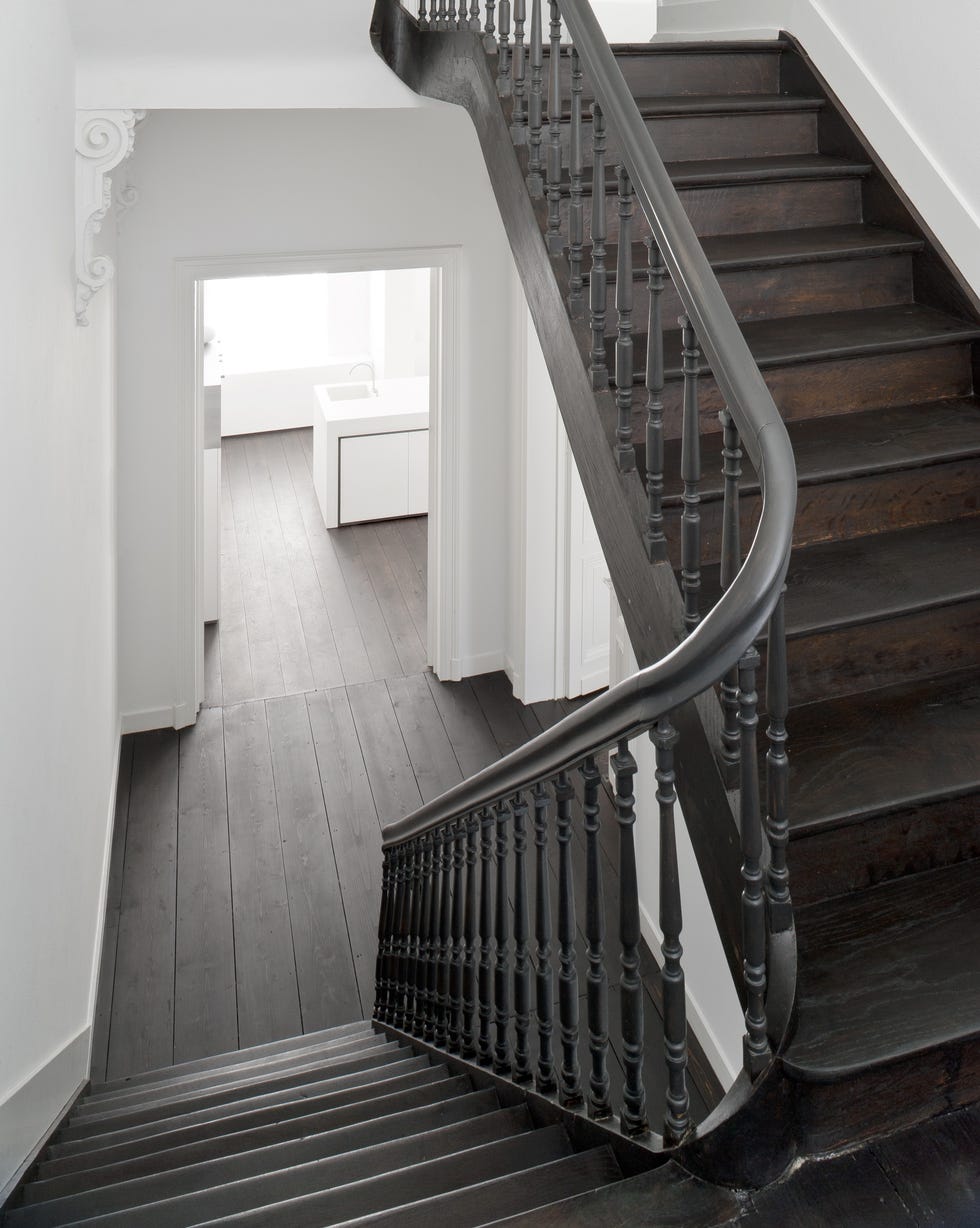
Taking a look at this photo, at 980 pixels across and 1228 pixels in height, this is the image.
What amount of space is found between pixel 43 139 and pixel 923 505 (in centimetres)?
235

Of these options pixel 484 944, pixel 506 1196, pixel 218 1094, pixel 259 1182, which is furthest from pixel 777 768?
pixel 218 1094

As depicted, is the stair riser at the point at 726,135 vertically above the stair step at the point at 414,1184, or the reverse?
the stair riser at the point at 726,135

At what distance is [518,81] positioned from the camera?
3246 millimetres

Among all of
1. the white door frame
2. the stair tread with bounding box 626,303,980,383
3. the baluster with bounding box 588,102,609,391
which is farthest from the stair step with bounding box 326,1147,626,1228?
the white door frame

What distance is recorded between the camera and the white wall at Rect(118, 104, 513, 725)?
5266 mm

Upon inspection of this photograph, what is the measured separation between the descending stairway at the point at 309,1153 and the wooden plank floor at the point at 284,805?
2.37ft

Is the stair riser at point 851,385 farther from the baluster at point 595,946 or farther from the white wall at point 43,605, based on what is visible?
the white wall at point 43,605

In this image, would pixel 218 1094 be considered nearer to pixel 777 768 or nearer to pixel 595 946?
pixel 595 946

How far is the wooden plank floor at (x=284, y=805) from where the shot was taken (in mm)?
4207

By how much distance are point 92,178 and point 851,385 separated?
239 cm

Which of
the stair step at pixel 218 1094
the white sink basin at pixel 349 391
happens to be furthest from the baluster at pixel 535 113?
the white sink basin at pixel 349 391

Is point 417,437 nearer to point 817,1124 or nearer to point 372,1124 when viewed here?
point 372,1124

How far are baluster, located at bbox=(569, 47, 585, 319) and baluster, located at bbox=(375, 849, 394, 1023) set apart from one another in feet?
6.26

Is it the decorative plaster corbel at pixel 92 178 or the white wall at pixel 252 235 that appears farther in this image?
the white wall at pixel 252 235
